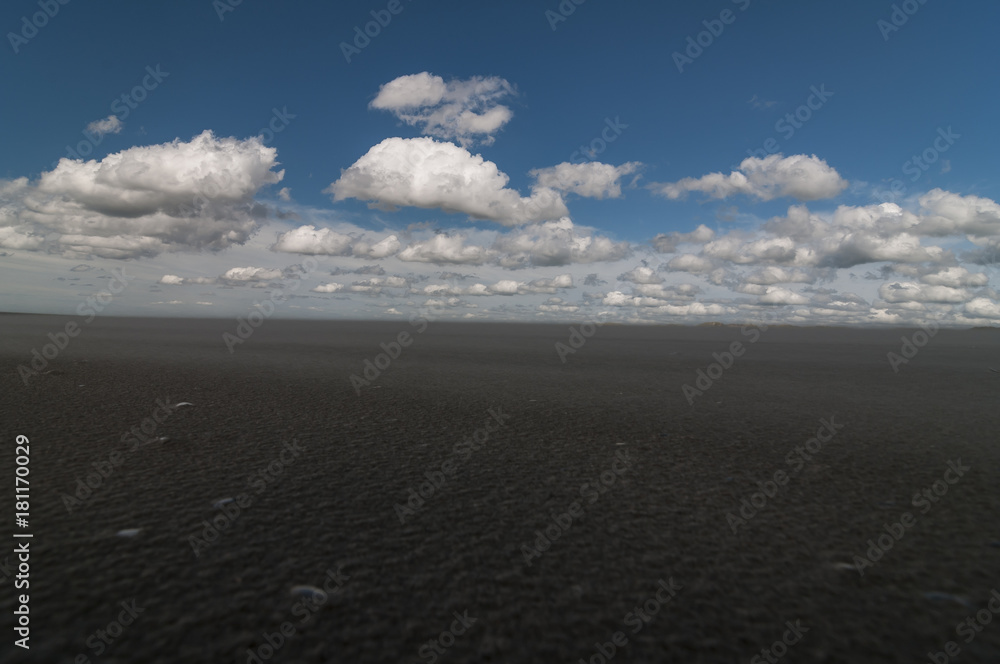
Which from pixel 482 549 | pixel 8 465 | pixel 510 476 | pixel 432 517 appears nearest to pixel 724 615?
pixel 482 549

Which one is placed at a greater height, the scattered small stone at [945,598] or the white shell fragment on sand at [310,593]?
the scattered small stone at [945,598]

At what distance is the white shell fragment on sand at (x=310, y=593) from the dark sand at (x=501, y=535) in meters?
0.04

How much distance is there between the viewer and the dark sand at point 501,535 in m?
1.99

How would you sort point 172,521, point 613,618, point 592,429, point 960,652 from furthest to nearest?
point 592,429 < point 172,521 < point 613,618 < point 960,652

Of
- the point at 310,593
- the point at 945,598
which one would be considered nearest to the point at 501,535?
the point at 310,593

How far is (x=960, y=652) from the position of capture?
1.99 meters

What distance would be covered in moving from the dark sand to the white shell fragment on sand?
0.14ft

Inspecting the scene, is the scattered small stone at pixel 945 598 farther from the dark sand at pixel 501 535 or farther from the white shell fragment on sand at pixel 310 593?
the white shell fragment on sand at pixel 310 593

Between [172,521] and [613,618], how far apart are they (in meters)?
2.52

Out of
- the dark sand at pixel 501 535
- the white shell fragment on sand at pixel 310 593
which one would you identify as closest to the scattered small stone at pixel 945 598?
the dark sand at pixel 501 535

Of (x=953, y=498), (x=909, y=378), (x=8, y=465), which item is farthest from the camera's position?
(x=909, y=378)

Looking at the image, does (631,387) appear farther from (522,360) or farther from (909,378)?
(909,378)

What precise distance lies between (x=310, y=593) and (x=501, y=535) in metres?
1.06

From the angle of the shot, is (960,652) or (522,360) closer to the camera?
(960,652)
